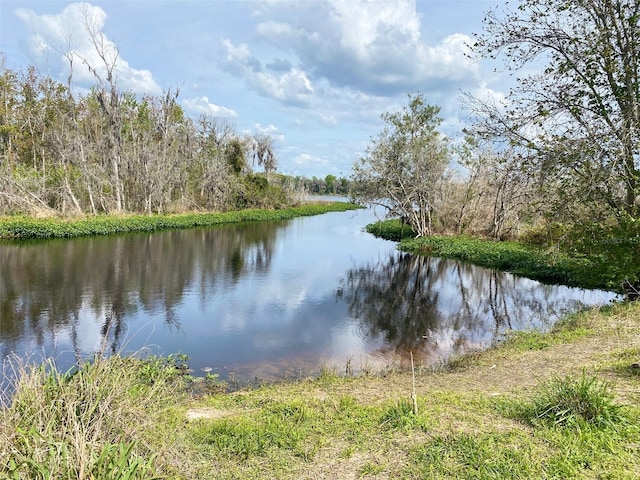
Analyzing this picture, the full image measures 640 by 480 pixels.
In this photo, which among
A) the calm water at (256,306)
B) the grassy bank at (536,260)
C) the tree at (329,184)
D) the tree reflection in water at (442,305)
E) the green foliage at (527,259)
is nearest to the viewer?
the calm water at (256,306)

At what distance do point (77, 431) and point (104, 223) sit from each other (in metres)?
28.4

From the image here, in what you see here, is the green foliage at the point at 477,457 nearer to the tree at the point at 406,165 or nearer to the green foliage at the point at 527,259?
the green foliage at the point at 527,259

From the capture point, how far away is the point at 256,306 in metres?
13.1

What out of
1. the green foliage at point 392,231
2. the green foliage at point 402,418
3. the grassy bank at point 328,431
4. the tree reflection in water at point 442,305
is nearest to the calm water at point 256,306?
the tree reflection in water at point 442,305

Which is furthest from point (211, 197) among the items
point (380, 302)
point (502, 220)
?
point (380, 302)

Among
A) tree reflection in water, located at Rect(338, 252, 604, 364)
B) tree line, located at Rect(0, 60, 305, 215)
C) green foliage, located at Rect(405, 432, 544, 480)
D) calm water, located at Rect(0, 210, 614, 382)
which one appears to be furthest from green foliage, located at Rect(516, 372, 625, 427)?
tree line, located at Rect(0, 60, 305, 215)

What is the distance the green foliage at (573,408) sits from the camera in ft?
13.4

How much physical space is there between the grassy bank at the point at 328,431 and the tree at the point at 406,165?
21.4 m

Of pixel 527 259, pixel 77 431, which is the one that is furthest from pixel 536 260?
pixel 77 431

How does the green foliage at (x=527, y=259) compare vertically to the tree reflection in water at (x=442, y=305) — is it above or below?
above

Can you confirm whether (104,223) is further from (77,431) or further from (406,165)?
(77,431)

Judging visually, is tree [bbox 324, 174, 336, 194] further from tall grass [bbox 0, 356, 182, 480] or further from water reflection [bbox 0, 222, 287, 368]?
tall grass [bbox 0, 356, 182, 480]

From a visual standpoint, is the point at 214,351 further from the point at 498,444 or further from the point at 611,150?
the point at 611,150

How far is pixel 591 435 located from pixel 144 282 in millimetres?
14525
